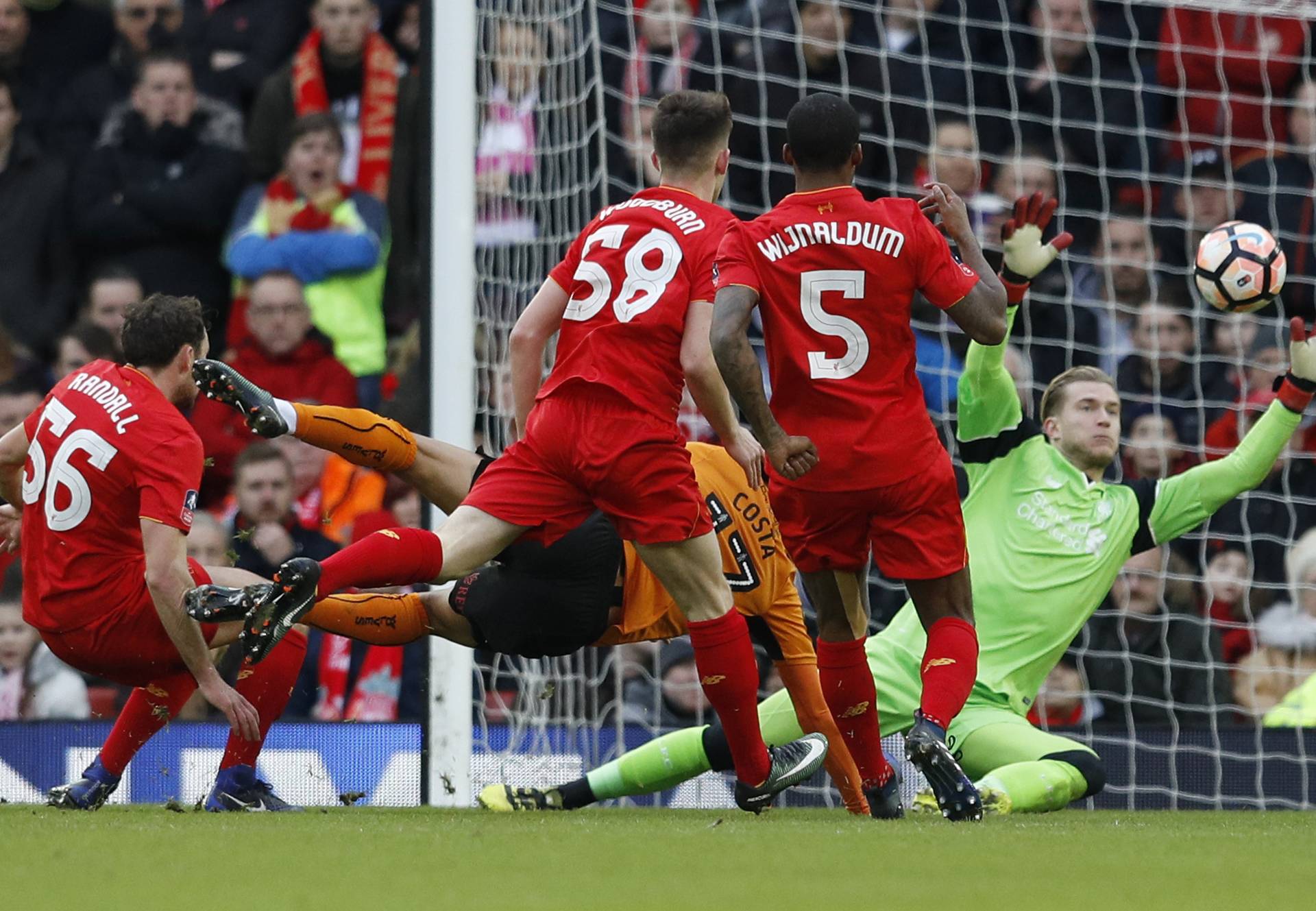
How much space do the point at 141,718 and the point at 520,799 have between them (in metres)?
1.18

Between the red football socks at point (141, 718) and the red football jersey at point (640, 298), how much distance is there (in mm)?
1538

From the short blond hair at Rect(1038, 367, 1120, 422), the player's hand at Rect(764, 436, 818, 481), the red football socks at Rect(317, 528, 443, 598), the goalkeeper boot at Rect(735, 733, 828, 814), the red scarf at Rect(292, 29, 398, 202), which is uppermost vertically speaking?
the red scarf at Rect(292, 29, 398, 202)

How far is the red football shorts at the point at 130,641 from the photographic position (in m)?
5.28

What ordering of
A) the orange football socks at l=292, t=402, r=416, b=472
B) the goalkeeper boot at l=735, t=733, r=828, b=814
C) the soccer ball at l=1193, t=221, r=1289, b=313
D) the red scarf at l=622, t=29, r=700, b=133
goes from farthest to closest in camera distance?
the red scarf at l=622, t=29, r=700, b=133 < the soccer ball at l=1193, t=221, r=1289, b=313 < the orange football socks at l=292, t=402, r=416, b=472 < the goalkeeper boot at l=735, t=733, r=828, b=814

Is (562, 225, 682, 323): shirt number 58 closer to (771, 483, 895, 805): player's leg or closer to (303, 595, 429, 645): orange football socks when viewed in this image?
(771, 483, 895, 805): player's leg

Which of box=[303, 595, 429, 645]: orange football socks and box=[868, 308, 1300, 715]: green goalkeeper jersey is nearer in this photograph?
box=[303, 595, 429, 645]: orange football socks

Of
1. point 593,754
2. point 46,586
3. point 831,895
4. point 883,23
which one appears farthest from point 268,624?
point 883,23

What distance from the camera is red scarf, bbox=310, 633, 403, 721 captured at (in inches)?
316

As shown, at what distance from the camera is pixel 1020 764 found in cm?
545

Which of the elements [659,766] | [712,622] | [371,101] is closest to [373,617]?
[659,766]

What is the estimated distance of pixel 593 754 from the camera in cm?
720

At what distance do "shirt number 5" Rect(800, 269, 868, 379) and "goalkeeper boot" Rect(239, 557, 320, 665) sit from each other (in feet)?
4.53

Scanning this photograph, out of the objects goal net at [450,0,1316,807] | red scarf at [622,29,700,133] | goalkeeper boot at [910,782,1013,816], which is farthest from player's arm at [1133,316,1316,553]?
red scarf at [622,29,700,133]

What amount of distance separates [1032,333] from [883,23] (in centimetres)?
173
